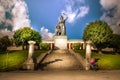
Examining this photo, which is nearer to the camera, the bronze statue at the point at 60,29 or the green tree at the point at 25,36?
the bronze statue at the point at 60,29

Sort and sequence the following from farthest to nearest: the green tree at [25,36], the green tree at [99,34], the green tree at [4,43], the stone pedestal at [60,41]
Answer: the green tree at [4,43]
the green tree at [25,36]
the stone pedestal at [60,41]
the green tree at [99,34]

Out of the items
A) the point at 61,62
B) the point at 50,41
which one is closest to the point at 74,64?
the point at 61,62

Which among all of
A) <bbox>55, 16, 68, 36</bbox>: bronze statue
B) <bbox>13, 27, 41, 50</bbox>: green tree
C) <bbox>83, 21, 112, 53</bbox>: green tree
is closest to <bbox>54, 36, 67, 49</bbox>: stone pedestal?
<bbox>55, 16, 68, 36</bbox>: bronze statue

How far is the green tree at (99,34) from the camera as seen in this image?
49.2 m

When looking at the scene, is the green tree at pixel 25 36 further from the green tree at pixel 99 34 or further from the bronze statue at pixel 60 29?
the green tree at pixel 99 34

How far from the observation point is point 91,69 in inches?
1175

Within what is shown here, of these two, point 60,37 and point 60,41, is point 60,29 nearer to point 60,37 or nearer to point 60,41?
point 60,37

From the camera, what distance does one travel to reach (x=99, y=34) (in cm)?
4953

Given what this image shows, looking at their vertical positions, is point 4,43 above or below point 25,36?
below

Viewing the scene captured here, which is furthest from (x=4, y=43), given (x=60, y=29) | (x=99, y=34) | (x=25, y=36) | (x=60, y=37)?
(x=99, y=34)

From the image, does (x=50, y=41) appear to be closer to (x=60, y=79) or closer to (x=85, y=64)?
(x=85, y=64)

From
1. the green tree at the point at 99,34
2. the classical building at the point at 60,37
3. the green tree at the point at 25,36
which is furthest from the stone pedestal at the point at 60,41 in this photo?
the green tree at the point at 99,34

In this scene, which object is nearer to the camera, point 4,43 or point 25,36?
point 25,36

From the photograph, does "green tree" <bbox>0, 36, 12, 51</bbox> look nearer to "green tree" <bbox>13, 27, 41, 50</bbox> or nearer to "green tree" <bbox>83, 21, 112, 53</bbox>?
"green tree" <bbox>13, 27, 41, 50</bbox>
